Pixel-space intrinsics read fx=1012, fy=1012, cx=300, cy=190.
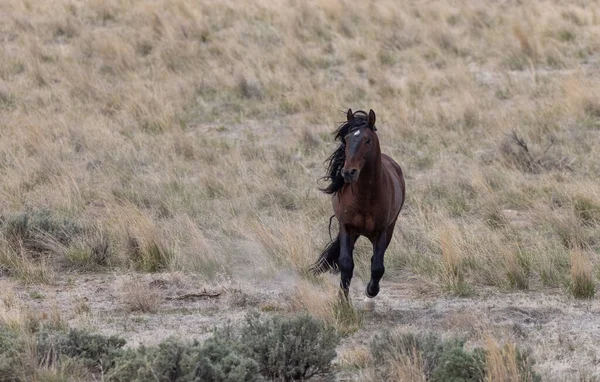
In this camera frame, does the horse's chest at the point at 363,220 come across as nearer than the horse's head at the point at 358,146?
No

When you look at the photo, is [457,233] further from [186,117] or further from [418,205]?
[186,117]

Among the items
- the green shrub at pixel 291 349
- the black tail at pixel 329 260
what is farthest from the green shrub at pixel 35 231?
the green shrub at pixel 291 349

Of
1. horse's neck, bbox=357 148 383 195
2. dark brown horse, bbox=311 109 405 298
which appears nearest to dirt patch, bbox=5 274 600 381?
dark brown horse, bbox=311 109 405 298

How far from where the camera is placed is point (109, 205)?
11172 mm

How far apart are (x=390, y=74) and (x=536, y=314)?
10.7m

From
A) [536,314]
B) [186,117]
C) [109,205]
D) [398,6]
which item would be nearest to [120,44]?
[186,117]

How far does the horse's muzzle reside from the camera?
23.5ft

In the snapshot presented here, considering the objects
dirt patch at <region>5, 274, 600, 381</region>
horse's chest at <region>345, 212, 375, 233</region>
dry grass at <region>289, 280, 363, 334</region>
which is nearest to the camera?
dirt patch at <region>5, 274, 600, 381</region>

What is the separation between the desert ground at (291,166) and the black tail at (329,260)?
1.00 ft

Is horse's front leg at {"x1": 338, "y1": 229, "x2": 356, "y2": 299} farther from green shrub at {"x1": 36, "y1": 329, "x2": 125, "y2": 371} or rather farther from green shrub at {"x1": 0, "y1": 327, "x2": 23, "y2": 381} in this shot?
green shrub at {"x1": 0, "y1": 327, "x2": 23, "y2": 381}

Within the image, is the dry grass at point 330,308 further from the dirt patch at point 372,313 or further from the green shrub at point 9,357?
the green shrub at point 9,357

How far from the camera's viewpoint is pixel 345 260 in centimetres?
783

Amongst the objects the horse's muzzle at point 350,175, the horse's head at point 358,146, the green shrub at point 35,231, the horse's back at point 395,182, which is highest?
the horse's head at point 358,146

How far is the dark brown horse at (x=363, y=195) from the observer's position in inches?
294
